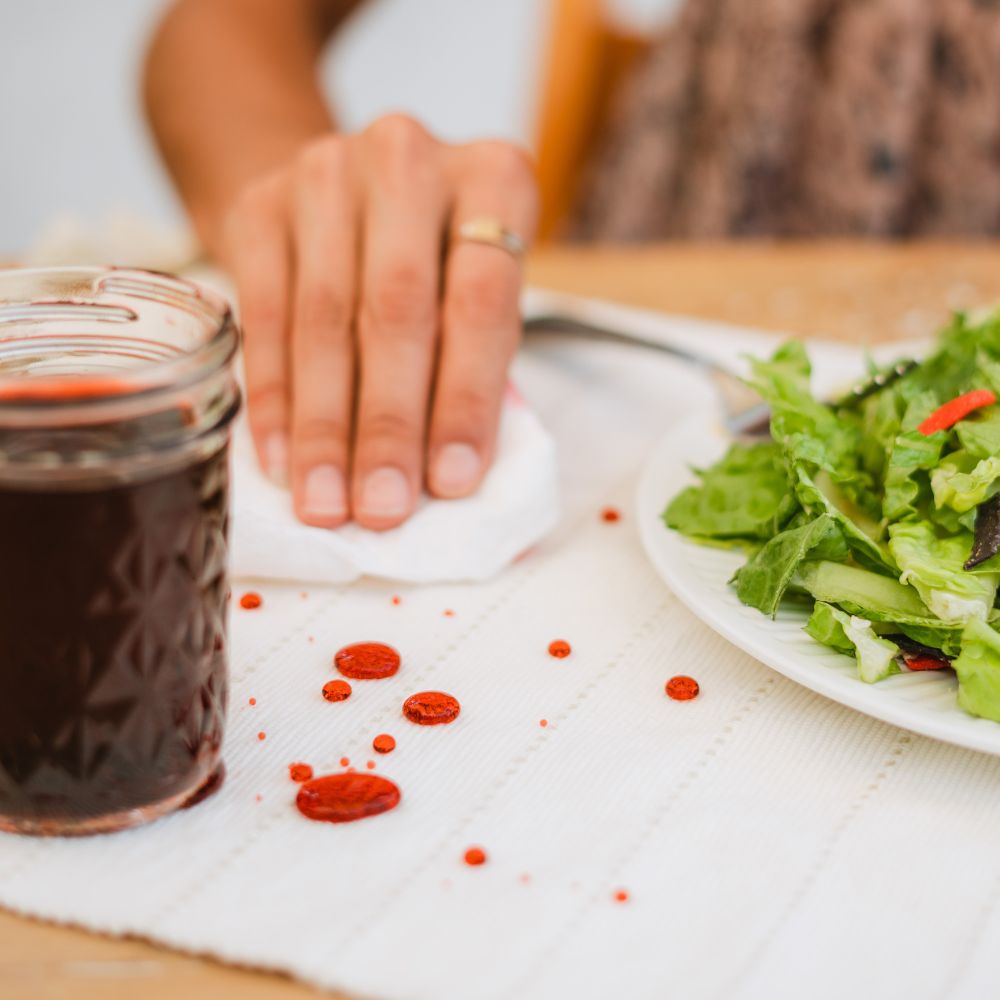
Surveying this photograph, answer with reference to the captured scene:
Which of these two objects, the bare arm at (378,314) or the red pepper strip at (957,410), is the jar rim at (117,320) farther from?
the red pepper strip at (957,410)

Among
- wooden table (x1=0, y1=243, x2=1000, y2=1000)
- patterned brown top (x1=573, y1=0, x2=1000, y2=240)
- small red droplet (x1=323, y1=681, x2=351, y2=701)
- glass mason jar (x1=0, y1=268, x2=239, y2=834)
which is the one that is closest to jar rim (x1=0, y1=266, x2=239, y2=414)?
glass mason jar (x1=0, y1=268, x2=239, y2=834)

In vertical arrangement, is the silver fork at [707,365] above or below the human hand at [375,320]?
below

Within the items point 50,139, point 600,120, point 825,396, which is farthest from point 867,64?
point 50,139

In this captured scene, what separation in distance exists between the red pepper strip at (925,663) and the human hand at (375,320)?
40 cm

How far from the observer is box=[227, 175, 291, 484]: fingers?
1072 mm

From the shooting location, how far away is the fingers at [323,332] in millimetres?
1021

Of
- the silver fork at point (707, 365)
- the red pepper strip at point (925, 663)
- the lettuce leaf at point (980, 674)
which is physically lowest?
the silver fork at point (707, 365)

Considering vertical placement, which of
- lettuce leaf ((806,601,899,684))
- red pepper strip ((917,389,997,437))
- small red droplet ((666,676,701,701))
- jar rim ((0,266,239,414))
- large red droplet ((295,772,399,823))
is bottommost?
small red droplet ((666,676,701,701))

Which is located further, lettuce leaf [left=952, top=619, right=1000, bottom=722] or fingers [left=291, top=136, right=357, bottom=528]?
fingers [left=291, top=136, right=357, bottom=528]

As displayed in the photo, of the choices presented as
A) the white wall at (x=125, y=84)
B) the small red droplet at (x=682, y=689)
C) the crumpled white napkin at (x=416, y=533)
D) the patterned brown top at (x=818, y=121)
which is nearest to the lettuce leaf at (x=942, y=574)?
the small red droplet at (x=682, y=689)

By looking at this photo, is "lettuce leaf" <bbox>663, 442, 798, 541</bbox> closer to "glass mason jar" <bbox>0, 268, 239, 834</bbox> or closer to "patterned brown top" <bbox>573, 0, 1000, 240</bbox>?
"glass mason jar" <bbox>0, 268, 239, 834</bbox>

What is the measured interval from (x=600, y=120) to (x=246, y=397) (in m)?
1.80

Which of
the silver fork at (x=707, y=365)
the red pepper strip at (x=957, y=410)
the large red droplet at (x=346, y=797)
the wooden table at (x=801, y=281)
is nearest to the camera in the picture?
the large red droplet at (x=346, y=797)

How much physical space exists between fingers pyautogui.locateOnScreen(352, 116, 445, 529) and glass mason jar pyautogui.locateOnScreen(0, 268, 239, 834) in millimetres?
328
